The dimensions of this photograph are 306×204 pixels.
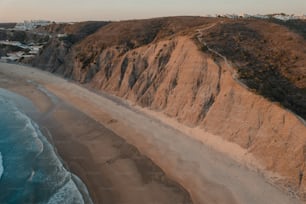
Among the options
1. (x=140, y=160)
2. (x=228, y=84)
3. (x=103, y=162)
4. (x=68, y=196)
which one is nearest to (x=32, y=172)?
(x=103, y=162)

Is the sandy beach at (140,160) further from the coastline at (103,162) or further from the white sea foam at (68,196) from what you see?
the white sea foam at (68,196)

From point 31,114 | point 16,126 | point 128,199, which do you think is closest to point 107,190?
point 128,199

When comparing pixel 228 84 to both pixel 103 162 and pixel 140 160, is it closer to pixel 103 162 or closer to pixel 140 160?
pixel 140 160

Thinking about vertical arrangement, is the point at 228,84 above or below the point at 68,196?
above

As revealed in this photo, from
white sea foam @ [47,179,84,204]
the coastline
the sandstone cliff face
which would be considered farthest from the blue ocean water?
the sandstone cliff face

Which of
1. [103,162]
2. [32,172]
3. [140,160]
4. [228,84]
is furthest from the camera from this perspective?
[228,84]

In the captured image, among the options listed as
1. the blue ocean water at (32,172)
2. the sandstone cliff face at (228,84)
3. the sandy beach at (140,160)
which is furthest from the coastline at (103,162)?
the sandstone cliff face at (228,84)

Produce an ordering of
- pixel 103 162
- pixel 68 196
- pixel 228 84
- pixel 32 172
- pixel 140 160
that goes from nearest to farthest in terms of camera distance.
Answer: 1. pixel 68 196
2. pixel 32 172
3. pixel 103 162
4. pixel 140 160
5. pixel 228 84
